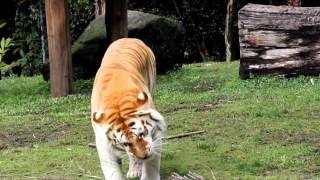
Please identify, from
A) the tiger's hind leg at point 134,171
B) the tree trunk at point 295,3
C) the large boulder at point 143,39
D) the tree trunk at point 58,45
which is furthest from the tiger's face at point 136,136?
the tree trunk at point 295,3

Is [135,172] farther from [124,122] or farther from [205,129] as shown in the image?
[205,129]

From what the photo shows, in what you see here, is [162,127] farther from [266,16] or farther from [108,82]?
[266,16]

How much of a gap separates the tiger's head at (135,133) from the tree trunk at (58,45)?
567 centimetres

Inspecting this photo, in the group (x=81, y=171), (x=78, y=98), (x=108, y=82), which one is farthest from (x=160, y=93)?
(x=108, y=82)

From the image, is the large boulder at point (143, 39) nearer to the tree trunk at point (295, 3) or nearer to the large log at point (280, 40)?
the tree trunk at point (295, 3)

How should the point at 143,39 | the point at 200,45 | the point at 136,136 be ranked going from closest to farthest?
the point at 136,136 → the point at 143,39 → the point at 200,45

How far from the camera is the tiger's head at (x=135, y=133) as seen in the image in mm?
3521

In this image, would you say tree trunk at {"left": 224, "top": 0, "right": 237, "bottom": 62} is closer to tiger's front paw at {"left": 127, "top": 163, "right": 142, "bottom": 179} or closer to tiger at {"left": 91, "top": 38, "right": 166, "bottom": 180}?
tiger's front paw at {"left": 127, "top": 163, "right": 142, "bottom": 179}

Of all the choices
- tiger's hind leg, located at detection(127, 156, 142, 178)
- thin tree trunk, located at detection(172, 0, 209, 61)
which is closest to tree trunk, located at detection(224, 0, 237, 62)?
thin tree trunk, located at detection(172, 0, 209, 61)

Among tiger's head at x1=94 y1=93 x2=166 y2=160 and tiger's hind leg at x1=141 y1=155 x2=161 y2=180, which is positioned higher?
tiger's head at x1=94 y1=93 x2=166 y2=160

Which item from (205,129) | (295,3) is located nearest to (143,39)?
(295,3)

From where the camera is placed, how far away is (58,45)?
9234 mm

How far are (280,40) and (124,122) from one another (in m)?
6.24

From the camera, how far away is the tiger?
11.6 ft
